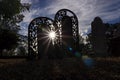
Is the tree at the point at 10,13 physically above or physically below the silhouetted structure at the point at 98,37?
above

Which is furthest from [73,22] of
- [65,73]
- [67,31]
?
[65,73]

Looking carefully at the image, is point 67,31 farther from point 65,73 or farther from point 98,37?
point 65,73

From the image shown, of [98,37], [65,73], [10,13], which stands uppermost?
[10,13]

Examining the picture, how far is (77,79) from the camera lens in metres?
7.06

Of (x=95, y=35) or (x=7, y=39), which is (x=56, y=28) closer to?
(x=95, y=35)

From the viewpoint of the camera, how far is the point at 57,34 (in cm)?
2414

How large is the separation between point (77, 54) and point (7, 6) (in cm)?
1042

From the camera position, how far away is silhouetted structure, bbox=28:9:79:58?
24203 mm

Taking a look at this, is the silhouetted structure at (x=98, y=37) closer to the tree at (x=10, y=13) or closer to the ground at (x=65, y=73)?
the tree at (x=10, y=13)

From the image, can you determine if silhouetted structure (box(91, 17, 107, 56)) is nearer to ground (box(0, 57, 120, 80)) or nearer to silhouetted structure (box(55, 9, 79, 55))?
silhouetted structure (box(55, 9, 79, 55))

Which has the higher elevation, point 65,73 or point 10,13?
point 10,13

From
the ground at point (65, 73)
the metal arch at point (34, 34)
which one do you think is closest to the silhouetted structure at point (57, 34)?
the metal arch at point (34, 34)

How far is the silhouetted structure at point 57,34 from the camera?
24.2m

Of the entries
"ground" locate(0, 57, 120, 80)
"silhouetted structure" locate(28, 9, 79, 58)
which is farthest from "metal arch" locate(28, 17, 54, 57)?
"ground" locate(0, 57, 120, 80)
